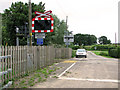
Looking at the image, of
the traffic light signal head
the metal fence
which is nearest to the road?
the metal fence

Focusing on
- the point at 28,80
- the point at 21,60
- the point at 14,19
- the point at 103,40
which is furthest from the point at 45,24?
the point at 103,40

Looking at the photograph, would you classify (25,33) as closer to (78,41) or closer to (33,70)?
(33,70)

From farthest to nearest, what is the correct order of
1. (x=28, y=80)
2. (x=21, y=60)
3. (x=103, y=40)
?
(x=103, y=40) < (x=21, y=60) < (x=28, y=80)

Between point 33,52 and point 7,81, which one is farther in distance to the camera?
point 33,52

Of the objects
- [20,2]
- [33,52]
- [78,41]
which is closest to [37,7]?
[20,2]

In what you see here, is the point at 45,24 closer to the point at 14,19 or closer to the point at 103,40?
the point at 14,19

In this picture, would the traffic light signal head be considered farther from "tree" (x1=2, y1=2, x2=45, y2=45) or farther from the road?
"tree" (x1=2, y1=2, x2=45, y2=45)

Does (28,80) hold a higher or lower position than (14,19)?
lower

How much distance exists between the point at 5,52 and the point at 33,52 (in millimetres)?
3580

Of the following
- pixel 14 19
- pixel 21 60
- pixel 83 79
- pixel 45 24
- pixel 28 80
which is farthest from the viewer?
pixel 14 19

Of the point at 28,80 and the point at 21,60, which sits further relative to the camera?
the point at 21,60

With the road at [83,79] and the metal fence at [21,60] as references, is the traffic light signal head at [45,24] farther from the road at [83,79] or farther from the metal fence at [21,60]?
the road at [83,79]

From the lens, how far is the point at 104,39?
153 m

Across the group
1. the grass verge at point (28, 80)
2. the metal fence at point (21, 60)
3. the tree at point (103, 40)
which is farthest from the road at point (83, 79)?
the tree at point (103, 40)
